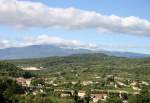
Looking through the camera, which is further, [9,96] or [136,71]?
[136,71]

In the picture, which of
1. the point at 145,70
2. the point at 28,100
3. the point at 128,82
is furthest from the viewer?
the point at 145,70

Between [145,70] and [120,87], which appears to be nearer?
[120,87]

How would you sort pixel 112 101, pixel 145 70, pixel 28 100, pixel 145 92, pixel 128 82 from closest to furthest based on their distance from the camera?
pixel 28 100 → pixel 112 101 → pixel 145 92 → pixel 128 82 → pixel 145 70

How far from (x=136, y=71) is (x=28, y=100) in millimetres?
130752

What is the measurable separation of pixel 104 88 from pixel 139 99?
152 feet

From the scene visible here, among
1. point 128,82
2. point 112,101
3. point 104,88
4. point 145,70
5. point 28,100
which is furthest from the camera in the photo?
point 145,70

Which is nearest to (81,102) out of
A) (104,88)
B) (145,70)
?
(104,88)

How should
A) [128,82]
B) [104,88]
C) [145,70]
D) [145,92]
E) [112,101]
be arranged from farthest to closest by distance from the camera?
[145,70], [128,82], [104,88], [145,92], [112,101]

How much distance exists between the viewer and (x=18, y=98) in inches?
3029

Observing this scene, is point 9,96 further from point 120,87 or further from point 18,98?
point 120,87

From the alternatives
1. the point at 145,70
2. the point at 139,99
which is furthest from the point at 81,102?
the point at 145,70

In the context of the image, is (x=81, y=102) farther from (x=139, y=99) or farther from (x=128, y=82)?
(x=128, y=82)

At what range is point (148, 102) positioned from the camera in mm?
85750

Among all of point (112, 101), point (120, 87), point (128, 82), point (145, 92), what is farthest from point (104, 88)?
point (112, 101)
